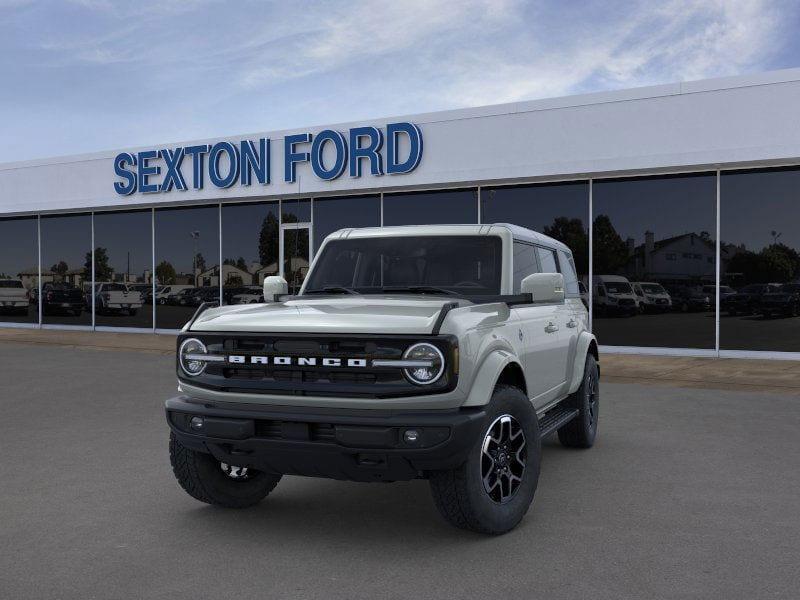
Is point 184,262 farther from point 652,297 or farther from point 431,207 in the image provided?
point 652,297

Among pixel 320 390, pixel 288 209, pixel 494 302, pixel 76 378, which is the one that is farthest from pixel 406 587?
pixel 288 209

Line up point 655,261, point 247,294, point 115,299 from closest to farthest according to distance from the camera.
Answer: point 655,261 < point 247,294 < point 115,299

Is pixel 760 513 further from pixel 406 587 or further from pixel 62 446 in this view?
pixel 62 446

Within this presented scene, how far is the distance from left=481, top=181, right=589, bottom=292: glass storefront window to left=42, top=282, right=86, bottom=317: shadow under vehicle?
12843 millimetres

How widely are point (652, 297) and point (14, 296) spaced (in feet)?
62.1

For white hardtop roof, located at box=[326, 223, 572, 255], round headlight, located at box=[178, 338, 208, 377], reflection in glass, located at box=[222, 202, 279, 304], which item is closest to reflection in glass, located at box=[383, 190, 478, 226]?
reflection in glass, located at box=[222, 202, 279, 304]

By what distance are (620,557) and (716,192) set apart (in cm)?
1193

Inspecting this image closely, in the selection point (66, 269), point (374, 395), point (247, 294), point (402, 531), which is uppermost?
point (66, 269)

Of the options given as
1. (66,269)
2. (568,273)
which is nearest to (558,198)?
(568,273)

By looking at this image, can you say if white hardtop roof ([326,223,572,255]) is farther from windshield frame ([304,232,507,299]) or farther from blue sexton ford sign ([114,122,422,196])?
blue sexton ford sign ([114,122,422,196])

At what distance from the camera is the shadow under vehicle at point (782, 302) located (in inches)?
555

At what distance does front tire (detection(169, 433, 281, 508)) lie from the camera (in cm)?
480

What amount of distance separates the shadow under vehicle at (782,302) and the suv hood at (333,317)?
439 inches

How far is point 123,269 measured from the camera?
2198 centimetres
